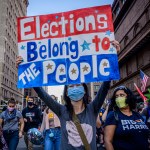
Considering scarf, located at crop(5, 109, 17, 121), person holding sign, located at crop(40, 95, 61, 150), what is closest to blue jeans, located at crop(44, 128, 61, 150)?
person holding sign, located at crop(40, 95, 61, 150)

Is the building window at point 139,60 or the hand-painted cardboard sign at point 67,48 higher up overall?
the building window at point 139,60

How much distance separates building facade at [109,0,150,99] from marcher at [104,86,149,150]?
2138cm

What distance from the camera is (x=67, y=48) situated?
12.3 feet

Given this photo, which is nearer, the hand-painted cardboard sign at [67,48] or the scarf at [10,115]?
the hand-painted cardboard sign at [67,48]

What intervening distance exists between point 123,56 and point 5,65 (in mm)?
29221

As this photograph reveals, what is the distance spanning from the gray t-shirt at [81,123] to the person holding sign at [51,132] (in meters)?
2.59

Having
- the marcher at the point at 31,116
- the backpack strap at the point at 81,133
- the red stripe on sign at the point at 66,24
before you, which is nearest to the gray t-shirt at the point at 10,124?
the marcher at the point at 31,116

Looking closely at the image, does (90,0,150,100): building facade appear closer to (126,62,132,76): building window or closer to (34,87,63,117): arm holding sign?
(126,62,132,76): building window

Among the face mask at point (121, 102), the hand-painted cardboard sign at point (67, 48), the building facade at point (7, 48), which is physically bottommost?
the face mask at point (121, 102)

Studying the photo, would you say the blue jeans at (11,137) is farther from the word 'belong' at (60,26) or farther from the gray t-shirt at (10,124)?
the word 'belong' at (60,26)

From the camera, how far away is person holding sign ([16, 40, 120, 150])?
2898 mm

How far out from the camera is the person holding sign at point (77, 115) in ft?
9.51

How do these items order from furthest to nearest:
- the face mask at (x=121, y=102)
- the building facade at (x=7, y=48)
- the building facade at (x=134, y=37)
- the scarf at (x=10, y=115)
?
1. the building facade at (x=7, y=48)
2. the building facade at (x=134, y=37)
3. the scarf at (x=10, y=115)
4. the face mask at (x=121, y=102)

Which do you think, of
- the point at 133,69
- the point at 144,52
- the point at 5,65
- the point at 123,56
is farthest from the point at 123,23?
the point at 5,65
